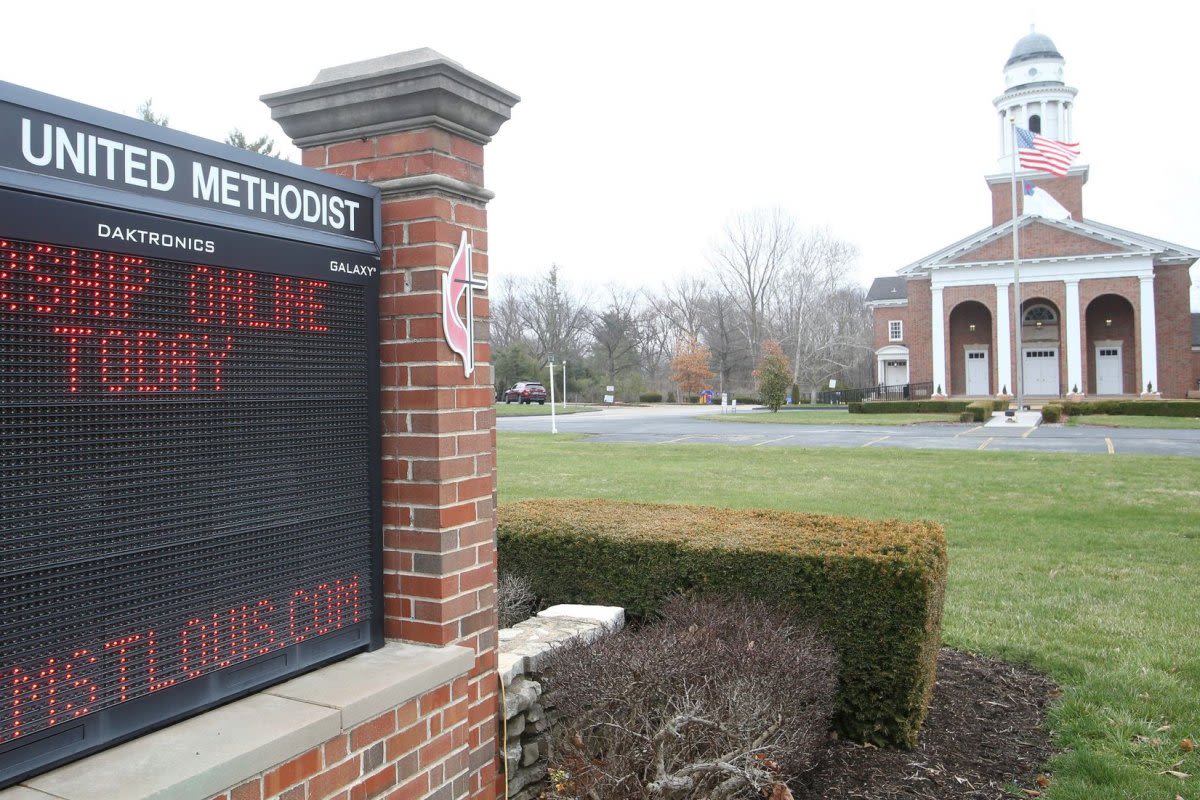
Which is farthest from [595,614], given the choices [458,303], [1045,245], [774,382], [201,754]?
[1045,245]

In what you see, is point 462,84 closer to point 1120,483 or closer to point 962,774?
point 962,774

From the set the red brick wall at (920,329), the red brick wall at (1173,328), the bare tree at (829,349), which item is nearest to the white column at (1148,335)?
the red brick wall at (1173,328)

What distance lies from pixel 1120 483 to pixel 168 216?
1498 cm

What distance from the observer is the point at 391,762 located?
2814 millimetres

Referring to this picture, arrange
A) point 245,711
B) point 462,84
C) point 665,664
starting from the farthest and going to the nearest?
point 665,664
point 462,84
point 245,711

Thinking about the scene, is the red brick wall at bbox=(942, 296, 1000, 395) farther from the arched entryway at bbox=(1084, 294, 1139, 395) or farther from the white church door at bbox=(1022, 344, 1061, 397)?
the arched entryway at bbox=(1084, 294, 1139, 395)

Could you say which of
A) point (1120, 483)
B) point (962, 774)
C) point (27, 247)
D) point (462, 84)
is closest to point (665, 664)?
point (962, 774)

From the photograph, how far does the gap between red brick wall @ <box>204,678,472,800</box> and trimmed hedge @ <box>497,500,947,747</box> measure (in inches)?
83.9

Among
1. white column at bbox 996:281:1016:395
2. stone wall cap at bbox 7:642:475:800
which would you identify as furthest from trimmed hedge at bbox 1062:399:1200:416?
stone wall cap at bbox 7:642:475:800

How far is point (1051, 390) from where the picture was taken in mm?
45625

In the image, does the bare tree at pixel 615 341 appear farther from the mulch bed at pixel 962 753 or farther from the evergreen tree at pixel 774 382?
the mulch bed at pixel 962 753

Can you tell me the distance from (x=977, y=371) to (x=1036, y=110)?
551 inches

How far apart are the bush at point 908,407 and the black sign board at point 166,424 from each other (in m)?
36.3

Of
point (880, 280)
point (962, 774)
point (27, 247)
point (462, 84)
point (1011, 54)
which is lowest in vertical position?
point (962, 774)
